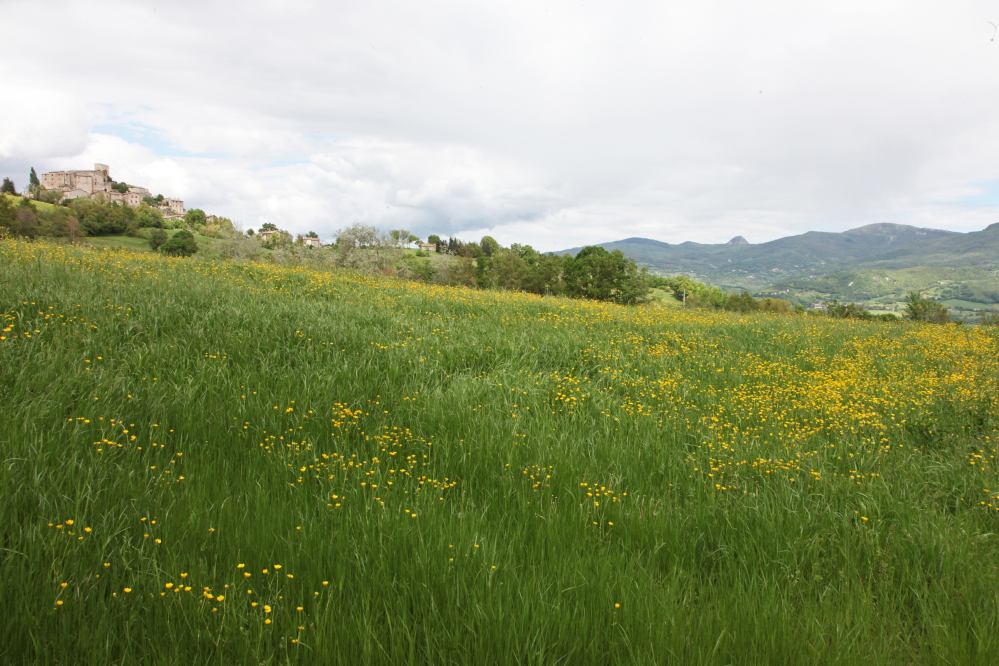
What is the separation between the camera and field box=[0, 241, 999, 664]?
228 centimetres

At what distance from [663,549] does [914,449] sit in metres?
4.35

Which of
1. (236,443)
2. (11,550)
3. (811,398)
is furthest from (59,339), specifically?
(811,398)

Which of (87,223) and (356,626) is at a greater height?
(87,223)

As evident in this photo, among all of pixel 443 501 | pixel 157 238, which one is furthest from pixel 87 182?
pixel 443 501

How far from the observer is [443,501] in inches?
135

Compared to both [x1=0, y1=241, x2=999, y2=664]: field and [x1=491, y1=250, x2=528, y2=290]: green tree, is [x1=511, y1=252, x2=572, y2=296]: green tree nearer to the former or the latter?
[x1=491, y1=250, x2=528, y2=290]: green tree

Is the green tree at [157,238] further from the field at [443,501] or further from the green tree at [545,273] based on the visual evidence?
the field at [443,501]

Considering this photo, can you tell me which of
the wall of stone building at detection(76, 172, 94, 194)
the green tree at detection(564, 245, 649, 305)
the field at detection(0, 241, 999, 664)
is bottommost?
the field at detection(0, 241, 999, 664)

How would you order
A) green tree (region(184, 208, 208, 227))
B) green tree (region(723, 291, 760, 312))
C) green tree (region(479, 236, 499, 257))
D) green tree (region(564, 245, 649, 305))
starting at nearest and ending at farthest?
green tree (region(564, 245, 649, 305)) → green tree (region(723, 291, 760, 312)) → green tree (region(184, 208, 208, 227)) → green tree (region(479, 236, 499, 257))

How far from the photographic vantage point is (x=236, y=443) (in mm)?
4230

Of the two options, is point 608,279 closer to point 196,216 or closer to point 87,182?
point 196,216

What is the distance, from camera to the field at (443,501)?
Result: 2.28m

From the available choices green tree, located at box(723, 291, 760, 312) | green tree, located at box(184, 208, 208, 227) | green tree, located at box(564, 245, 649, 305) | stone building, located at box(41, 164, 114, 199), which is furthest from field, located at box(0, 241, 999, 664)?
stone building, located at box(41, 164, 114, 199)

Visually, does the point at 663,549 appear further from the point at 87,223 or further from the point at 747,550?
the point at 87,223
